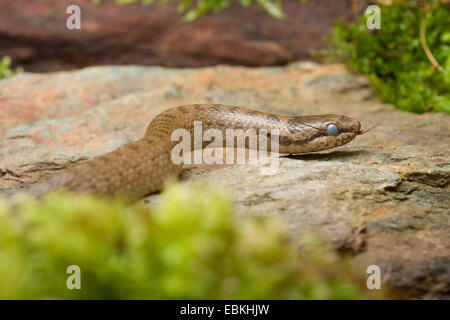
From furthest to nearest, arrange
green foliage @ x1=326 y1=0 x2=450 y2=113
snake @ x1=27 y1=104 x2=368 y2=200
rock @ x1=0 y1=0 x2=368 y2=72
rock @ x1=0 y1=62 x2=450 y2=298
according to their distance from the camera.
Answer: rock @ x1=0 y1=0 x2=368 y2=72 → green foliage @ x1=326 y1=0 x2=450 y2=113 → snake @ x1=27 y1=104 x2=368 y2=200 → rock @ x1=0 y1=62 x2=450 y2=298

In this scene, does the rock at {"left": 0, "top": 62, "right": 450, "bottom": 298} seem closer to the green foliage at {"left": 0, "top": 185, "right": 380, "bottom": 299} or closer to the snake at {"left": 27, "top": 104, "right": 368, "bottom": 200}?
the snake at {"left": 27, "top": 104, "right": 368, "bottom": 200}

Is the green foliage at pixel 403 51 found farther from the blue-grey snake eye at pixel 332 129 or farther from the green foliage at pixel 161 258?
the green foliage at pixel 161 258

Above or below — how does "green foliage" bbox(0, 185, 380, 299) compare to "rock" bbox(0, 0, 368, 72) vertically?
below

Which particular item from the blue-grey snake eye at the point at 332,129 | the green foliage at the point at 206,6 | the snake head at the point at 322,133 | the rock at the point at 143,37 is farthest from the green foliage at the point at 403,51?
the blue-grey snake eye at the point at 332,129

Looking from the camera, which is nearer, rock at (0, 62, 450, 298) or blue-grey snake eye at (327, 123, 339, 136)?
rock at (0, 62, 450, 298)

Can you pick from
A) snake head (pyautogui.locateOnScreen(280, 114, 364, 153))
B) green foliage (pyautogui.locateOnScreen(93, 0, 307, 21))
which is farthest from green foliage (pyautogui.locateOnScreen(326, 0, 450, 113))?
snake head (pyautogui.locateOnScreen(280, 114, 364, 153))

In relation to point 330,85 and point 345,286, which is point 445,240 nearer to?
point 345,286
